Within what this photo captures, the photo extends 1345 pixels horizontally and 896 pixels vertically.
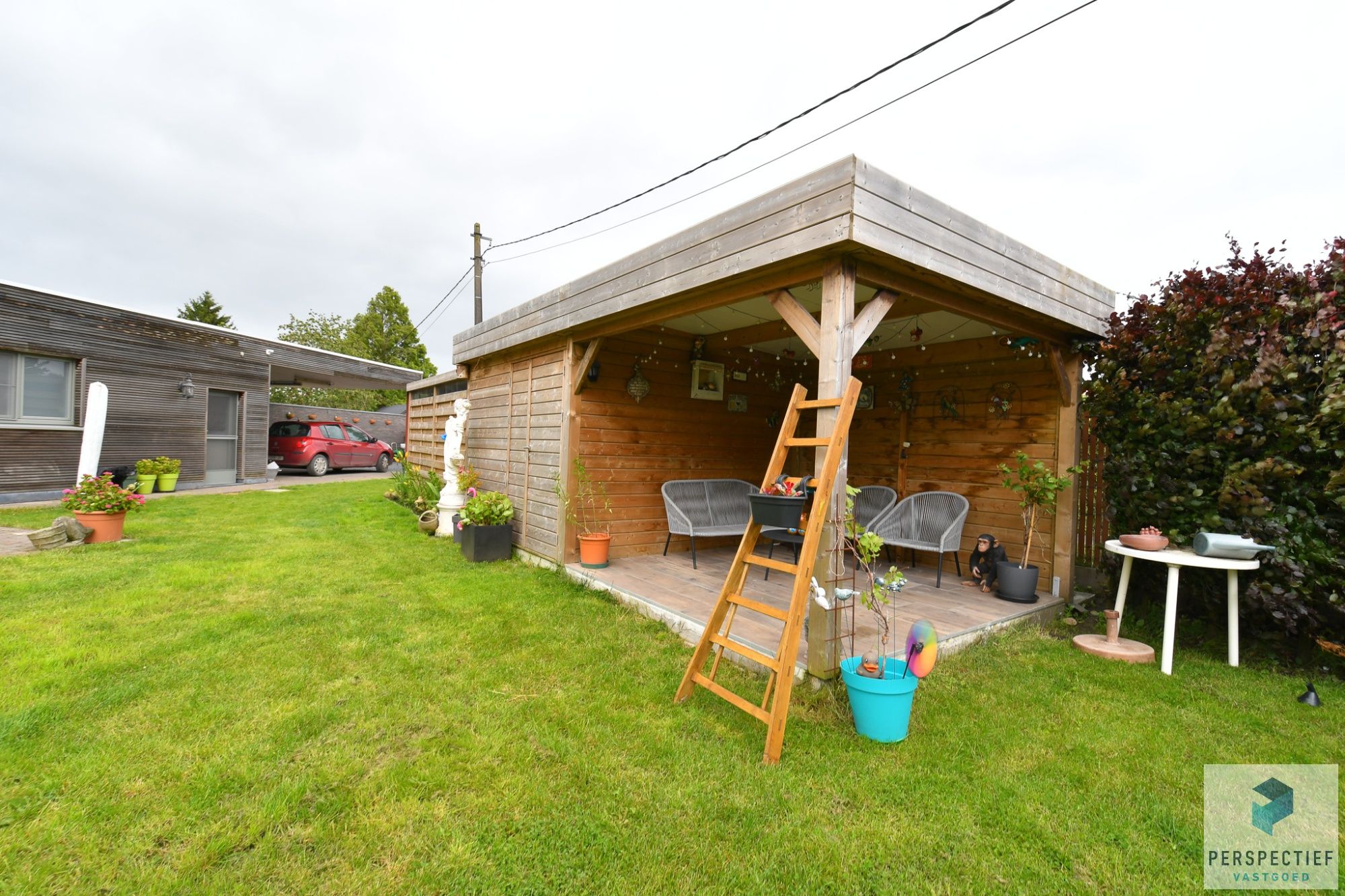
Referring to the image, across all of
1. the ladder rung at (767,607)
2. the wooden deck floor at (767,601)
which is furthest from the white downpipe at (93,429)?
the ladder rung at (767,607)

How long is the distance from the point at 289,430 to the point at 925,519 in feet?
46.8

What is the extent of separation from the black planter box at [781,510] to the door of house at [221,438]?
11781 millimetres

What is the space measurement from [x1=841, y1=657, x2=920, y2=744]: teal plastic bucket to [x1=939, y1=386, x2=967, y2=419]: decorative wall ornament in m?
3.48

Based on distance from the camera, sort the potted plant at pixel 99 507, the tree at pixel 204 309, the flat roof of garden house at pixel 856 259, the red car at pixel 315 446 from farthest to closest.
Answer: the tree at pixel 204 309 < the red car at pixel 315 446 < the potted plant at pixel 99 507 < the flat roof of garden house at pixel 856 259

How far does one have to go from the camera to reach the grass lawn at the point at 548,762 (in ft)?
5.24

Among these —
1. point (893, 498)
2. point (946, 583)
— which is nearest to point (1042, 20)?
point (893, 498)

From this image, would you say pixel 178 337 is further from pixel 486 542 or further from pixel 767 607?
pixel 767 607

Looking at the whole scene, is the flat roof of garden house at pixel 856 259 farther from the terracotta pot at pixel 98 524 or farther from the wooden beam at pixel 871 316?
the terracotta pot at pixel 98 524

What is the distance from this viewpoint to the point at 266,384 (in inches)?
435

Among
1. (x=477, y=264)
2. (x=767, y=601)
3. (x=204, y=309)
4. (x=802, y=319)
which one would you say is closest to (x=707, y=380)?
(x=767, y=601)

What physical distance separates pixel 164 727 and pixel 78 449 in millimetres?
9159

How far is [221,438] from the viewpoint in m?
10.5

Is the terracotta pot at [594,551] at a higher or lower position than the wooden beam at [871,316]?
lower

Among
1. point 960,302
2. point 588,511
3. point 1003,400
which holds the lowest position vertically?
point 588,511
